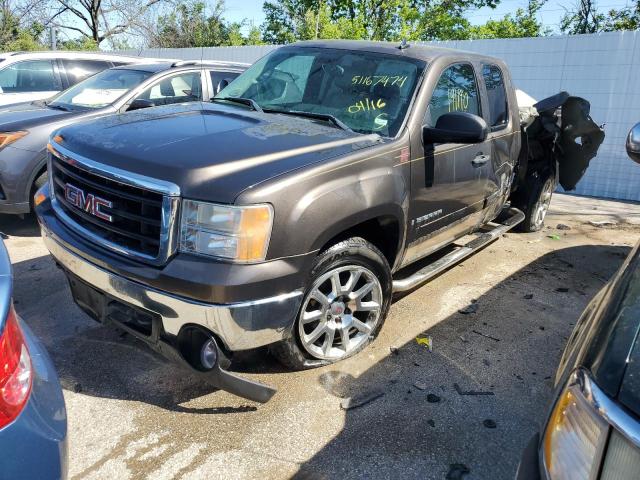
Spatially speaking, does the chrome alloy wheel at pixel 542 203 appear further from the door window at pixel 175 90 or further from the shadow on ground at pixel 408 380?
the door window at pixel 175 90

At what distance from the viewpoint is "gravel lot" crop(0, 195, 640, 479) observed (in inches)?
97.7

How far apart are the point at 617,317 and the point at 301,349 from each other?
1.84 meters

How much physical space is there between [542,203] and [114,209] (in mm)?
5286

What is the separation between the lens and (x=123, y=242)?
8.82 ft

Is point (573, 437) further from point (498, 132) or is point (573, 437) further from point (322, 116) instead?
point (498, 132)

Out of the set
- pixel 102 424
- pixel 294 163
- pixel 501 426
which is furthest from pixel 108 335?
pixel 501 426

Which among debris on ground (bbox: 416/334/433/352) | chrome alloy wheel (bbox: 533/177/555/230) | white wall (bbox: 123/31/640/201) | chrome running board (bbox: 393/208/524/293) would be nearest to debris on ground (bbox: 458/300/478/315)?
chrome running board (bbox: 393/208/524/293)

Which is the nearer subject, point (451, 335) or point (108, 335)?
point (108, 335)

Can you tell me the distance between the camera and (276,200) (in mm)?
2482

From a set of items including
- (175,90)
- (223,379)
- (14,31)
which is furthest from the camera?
(14,31)

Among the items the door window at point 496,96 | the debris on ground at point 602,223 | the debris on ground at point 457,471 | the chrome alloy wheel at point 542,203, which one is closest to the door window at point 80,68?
the door window at point 496,96

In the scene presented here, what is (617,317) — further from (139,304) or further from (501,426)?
(139,304)

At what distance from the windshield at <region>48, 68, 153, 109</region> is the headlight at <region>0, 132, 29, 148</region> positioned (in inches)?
32.8

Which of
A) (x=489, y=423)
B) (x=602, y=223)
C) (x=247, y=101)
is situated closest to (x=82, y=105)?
(x=247, y=101)
